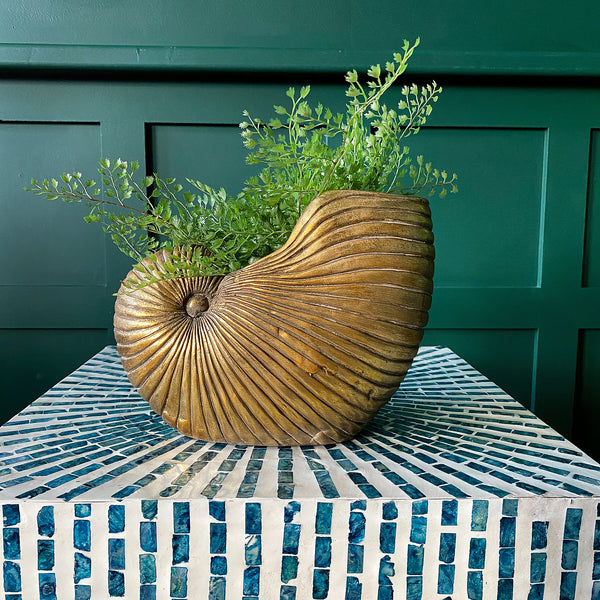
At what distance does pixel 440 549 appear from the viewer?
1.39ft

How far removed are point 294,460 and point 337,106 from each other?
0.84 meters

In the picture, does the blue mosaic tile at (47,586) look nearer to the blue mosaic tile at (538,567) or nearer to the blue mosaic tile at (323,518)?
the blue mosaic tile at (323,518)

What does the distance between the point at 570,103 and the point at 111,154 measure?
3.30 ft

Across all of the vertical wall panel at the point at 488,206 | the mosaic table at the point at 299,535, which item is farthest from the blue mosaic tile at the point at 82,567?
the vertical wall panel at the point at 488,206

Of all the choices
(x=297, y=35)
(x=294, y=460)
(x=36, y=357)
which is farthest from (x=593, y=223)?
(x=36, y=357)

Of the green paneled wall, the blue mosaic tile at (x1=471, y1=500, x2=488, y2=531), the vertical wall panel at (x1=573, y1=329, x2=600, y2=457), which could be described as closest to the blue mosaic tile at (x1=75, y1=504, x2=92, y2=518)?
the blue mosaic tile at (x1=471, y1=500, x2=488, y2=531)

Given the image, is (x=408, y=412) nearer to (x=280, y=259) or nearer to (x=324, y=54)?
(x=280, y=259)

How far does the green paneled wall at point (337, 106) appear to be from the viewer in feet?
3.42

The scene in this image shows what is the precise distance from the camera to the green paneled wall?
41.0 inches

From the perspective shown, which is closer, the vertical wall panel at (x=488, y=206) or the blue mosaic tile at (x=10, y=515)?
the blue mosaic tile at (x=10, y=515)

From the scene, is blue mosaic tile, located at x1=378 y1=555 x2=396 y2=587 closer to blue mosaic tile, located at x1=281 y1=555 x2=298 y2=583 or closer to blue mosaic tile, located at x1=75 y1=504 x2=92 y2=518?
blue mosaic tile, located at x1=281 y1=555 x2=298 y2=583

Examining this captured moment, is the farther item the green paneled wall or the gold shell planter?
the green paneled wall

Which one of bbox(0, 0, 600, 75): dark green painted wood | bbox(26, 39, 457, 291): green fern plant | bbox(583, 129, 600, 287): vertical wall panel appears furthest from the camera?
bbox(583, 129, 600, 287): vertical wall panel

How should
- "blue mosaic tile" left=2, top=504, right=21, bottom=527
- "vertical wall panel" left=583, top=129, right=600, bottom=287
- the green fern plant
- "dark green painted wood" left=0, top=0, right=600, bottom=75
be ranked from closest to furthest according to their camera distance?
"blue mosaic tile" left=2, top=504, right=21, bottom=527 → the green fern plant → "dark green painted wood" left=0, top=0, right=600, bottom=75 → "vertical wall panel" left=583, top=129, right=600, bottom=287
